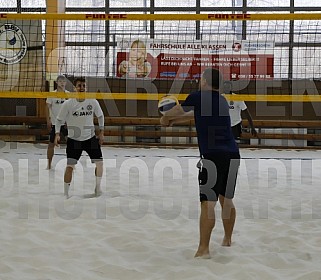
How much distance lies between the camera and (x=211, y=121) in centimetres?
387

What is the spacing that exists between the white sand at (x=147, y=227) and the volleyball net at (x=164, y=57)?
4680mm

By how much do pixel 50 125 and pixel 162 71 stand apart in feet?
16.3

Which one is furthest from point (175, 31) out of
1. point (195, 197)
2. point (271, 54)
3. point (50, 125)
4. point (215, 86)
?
point (215, 86)

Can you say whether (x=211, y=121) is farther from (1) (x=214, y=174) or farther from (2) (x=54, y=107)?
(2) (x=54, y=107)

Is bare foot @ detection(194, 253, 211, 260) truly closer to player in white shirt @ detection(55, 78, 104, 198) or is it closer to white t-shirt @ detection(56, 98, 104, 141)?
player in white shirt @ detection(55, 78, 104, 198)

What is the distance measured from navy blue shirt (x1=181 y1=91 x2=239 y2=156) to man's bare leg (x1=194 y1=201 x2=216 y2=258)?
38cm

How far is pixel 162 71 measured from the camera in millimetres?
12922

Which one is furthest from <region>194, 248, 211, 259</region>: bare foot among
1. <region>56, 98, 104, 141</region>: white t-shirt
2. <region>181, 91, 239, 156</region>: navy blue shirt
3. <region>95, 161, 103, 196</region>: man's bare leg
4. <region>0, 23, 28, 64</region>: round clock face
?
<region>0, 23, 28, 64</region>: round clock face

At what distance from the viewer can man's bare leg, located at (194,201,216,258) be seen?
12.4 feet

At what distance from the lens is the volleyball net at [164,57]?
41.9 feet

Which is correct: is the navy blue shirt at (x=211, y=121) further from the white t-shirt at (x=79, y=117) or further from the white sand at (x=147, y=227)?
the white t-shirt at (x=79, y=117)

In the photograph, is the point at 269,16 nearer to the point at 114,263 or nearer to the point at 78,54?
the point at 114,263

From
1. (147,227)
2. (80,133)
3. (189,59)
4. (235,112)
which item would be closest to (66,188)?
(80,133)

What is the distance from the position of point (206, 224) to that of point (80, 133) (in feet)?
8.73
